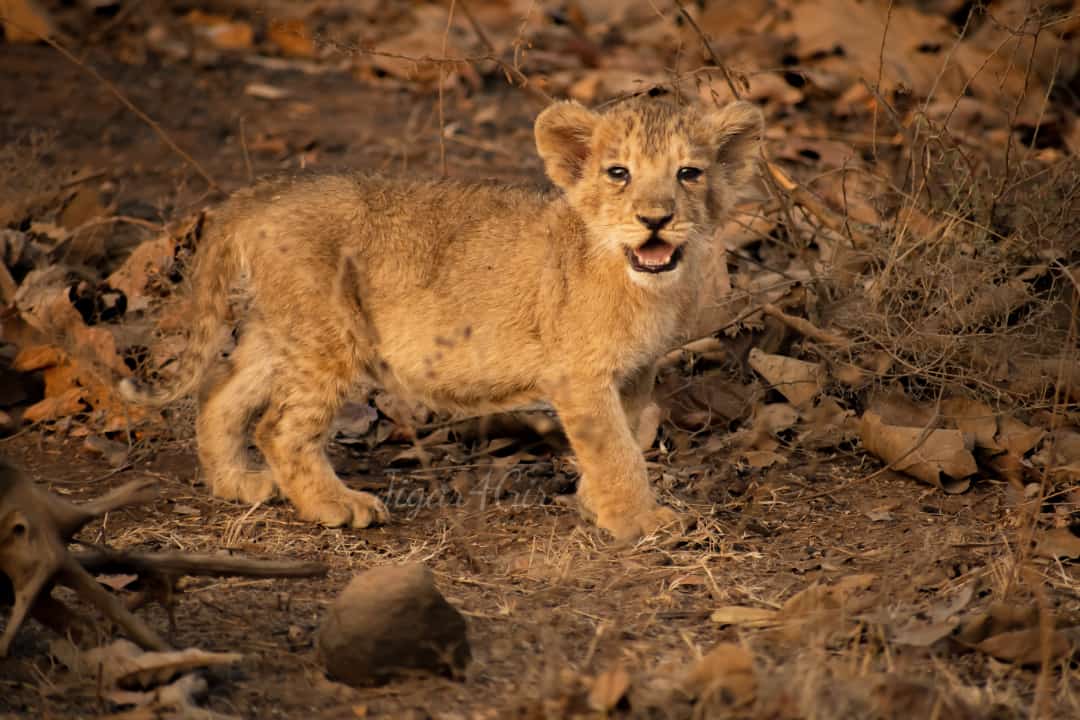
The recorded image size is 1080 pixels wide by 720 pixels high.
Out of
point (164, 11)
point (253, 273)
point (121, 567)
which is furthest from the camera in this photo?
point (164, 11)

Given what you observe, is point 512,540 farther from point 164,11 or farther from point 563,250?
point 164,11

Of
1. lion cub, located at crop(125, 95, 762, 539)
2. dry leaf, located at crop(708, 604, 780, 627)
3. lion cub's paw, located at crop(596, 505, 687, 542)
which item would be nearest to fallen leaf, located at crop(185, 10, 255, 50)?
lion cub, located at crop(125, 95, 762, 539)

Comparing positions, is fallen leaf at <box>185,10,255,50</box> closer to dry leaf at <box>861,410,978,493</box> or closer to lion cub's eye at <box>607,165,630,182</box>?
lion cub's eye at <box>607,165,630,182</box>

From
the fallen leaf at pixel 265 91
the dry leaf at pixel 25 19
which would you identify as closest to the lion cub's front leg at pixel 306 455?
the fallen leaf at pixel 265 91

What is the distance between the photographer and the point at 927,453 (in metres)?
5.88

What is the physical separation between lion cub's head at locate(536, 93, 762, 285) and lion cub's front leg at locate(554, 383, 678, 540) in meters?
0.57

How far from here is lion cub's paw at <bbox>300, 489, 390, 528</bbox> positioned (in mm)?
5703

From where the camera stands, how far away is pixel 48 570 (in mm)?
3807

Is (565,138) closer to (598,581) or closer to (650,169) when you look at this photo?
(650,169)

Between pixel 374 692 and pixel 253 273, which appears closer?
pixel 374 692

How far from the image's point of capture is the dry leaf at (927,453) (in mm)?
5809

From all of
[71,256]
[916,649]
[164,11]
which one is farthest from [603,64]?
[916,649]

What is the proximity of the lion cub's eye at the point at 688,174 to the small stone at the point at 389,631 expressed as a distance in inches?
90.5

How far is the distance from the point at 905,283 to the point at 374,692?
11.4ft
